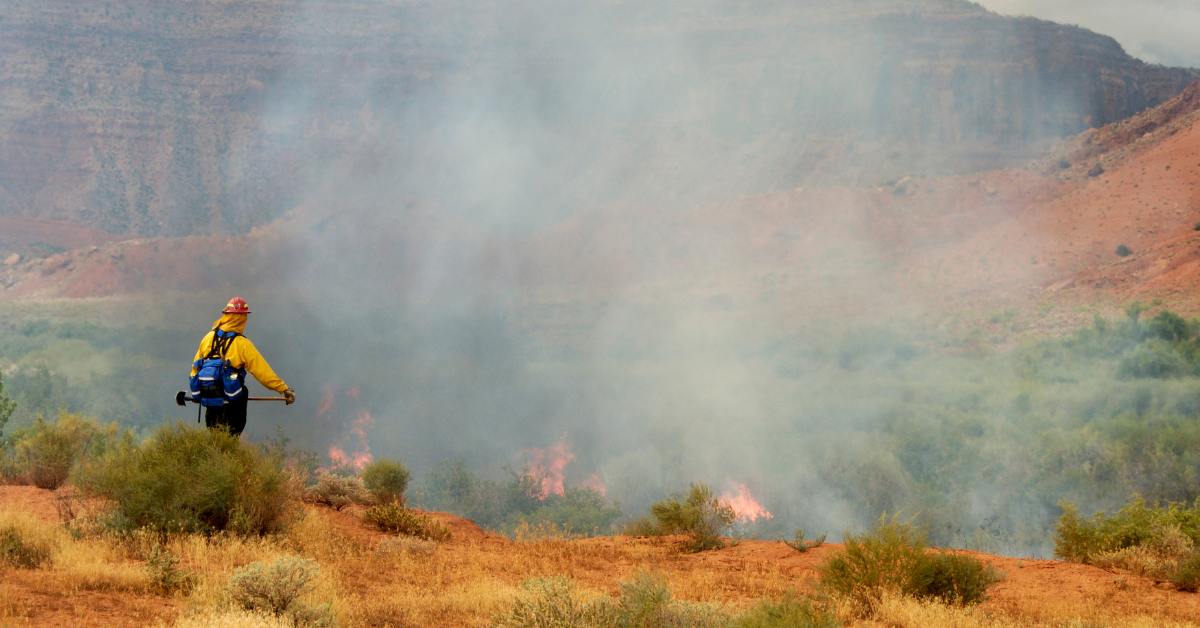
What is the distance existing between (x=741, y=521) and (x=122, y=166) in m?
78.2

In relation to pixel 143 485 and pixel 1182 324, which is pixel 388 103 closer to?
pixel 1182 324

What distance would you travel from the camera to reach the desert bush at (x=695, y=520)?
1207 centimetres

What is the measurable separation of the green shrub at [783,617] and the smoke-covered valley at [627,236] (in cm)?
2044

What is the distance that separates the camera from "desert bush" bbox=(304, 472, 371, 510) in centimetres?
1237

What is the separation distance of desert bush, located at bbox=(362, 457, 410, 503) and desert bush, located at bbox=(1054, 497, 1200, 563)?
33.2ft

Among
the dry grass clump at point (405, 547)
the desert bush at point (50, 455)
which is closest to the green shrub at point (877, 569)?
the dry grass clump at point (405, 547)

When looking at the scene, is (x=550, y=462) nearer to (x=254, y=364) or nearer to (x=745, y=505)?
(x=745, y=505)

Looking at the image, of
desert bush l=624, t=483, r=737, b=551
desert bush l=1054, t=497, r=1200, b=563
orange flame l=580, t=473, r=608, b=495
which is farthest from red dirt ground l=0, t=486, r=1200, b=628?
orange flame l=580, t=473, r=608, b=495

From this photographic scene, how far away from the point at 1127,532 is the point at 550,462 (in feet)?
127

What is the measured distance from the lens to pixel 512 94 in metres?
98.6

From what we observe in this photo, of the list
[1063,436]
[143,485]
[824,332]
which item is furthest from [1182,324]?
[143,485]

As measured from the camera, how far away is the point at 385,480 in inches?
545

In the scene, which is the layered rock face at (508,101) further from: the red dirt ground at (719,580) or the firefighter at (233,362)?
the firefighter at (233,362)

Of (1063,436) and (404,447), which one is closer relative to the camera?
(1063,436)
